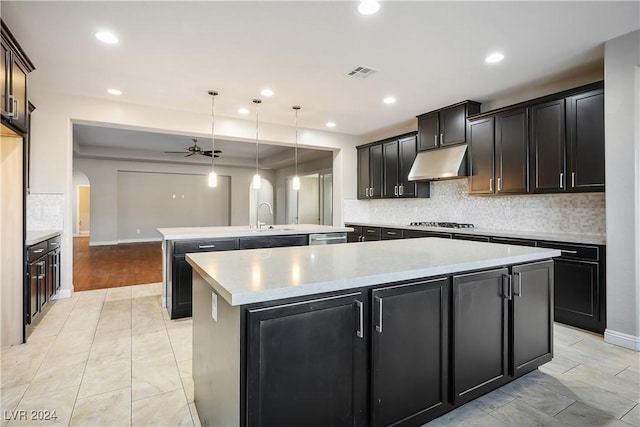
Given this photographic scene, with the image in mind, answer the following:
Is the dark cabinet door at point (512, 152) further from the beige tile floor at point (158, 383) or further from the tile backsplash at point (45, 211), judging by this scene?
the tile backsplash at point (45, 211)

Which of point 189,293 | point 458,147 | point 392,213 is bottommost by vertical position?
point 189,293

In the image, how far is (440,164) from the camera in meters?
4.63

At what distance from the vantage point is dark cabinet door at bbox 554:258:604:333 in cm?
303

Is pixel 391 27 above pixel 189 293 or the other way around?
above

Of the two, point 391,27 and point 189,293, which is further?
point 189,293

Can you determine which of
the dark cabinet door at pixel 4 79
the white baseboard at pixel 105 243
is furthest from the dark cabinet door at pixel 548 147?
the white baseboard at pixel 105 243

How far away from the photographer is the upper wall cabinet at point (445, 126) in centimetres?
449

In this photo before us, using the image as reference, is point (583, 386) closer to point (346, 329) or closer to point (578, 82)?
point (346, 329)

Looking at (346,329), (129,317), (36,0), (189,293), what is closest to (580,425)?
(346,329)

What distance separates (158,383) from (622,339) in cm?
370

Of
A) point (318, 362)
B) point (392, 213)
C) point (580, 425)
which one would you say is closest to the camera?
point (318, 362)

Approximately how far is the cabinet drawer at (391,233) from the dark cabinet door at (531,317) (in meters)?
2.89

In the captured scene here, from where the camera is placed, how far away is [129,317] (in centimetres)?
355

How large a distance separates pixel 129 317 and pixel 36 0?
2.89m
